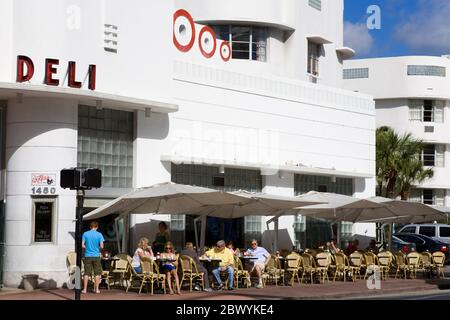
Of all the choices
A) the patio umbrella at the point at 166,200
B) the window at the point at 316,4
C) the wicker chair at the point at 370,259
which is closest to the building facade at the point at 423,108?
the window at the point at 316,4

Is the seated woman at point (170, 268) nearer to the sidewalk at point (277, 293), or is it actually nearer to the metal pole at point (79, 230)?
the sidewalk at point (277, 293)

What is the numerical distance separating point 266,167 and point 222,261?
7.73m

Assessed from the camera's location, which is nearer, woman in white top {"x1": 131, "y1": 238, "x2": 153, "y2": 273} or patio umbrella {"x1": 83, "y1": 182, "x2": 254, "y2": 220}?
woman in white top {"x1": 131, "y1": 238, "x2": 153, "y2": 273}

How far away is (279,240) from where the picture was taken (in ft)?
110

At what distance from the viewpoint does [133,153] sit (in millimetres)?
27375

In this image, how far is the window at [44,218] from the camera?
81.5ft

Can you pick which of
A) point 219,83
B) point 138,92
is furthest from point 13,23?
point 219,83

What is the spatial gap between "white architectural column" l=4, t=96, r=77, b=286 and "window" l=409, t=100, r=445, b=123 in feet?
122

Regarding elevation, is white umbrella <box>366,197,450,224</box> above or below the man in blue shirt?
above

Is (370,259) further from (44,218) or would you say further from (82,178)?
(82,178)

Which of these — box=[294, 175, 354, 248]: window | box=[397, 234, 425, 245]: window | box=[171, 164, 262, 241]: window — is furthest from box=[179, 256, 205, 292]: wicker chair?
box=[397, 234, 425, 245]: window

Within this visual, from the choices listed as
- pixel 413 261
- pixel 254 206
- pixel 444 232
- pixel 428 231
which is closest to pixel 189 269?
pixel 254 206

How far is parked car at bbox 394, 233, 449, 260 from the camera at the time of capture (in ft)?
135

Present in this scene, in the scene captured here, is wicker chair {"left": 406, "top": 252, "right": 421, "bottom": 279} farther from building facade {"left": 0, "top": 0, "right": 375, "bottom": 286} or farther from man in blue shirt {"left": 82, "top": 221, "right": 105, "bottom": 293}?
man in blue shirt {"left": 82, "top": 221, "right": 105, "bottom": 293}
